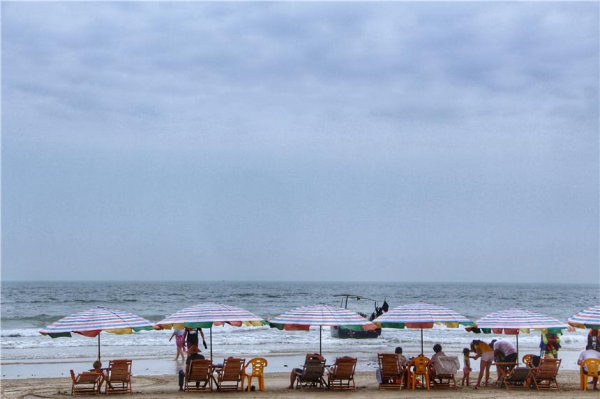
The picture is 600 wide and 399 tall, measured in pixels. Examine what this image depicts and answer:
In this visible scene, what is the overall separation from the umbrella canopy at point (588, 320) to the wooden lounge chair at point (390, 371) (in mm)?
3741

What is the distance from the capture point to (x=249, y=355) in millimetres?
24844

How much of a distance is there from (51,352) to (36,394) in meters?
11.6

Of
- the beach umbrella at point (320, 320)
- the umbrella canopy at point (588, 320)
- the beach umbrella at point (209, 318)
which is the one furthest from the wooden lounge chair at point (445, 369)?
the beach umbrella at point (209, 318)

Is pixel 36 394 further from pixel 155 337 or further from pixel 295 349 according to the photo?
pixel 155 337

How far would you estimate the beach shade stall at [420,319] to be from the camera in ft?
48.6

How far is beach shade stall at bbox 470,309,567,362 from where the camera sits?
14789mm

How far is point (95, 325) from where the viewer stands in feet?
46.1

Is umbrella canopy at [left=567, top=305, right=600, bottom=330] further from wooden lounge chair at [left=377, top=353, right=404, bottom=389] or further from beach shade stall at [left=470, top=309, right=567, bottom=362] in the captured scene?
wooden lounge chair at [left=377, top=353, right=404, bottom=389]

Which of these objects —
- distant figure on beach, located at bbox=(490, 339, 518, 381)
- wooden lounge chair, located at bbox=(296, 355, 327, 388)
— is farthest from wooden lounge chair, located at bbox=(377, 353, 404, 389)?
distant figure on beach, located at bbox=(490, 339, 518, 381)

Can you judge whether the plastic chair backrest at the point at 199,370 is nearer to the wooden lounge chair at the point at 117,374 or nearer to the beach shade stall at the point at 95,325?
the beach shade stall at the point at 95,325

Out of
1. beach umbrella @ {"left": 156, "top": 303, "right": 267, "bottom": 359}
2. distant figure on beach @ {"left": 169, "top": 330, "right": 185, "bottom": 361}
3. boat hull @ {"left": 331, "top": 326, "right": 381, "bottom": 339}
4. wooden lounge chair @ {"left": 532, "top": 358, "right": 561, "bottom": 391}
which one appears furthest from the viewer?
boat hull @ {"left": 331, "top": 326, "right": 381, "bottom": 339}

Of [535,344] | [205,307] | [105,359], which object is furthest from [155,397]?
[535,344]

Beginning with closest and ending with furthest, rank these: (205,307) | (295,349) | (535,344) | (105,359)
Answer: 1. (205,307)
2. (105,359)
3. (295,349)
4. (535,344)

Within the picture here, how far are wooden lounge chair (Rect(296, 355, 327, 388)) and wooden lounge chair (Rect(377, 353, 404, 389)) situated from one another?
3.97 feet
